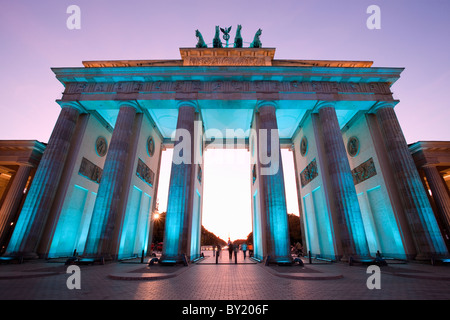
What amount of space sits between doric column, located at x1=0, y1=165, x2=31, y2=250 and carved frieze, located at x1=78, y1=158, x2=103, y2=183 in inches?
164

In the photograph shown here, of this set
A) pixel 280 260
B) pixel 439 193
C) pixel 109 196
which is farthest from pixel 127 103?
pixel 439 193

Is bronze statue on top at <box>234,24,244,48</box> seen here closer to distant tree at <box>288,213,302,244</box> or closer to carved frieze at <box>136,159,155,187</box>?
carved frieze at <box>136,159,155,187</box>

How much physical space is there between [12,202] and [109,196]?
26.8ft

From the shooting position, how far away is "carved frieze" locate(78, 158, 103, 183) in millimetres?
15677

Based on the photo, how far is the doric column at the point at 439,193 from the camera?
14.0 metres

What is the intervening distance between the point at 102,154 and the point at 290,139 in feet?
66.8

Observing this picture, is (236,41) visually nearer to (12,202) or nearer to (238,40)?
(238,40)

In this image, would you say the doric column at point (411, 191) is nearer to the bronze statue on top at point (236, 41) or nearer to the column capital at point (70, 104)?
the bronze statue on top at point (236, 41)

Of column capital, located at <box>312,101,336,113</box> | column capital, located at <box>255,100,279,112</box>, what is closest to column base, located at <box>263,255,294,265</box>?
column capital, located at <box>255,100,279,112</box>

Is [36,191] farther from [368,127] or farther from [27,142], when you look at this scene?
[368,127]

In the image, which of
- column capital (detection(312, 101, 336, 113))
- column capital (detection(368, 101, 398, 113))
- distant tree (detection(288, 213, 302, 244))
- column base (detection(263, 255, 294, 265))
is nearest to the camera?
column base (detection(263, 255, 294, 265))

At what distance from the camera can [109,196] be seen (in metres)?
12.5

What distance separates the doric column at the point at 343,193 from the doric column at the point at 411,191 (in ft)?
12.5

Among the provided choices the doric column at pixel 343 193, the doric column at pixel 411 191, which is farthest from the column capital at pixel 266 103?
the doric column at pixel 411 191
